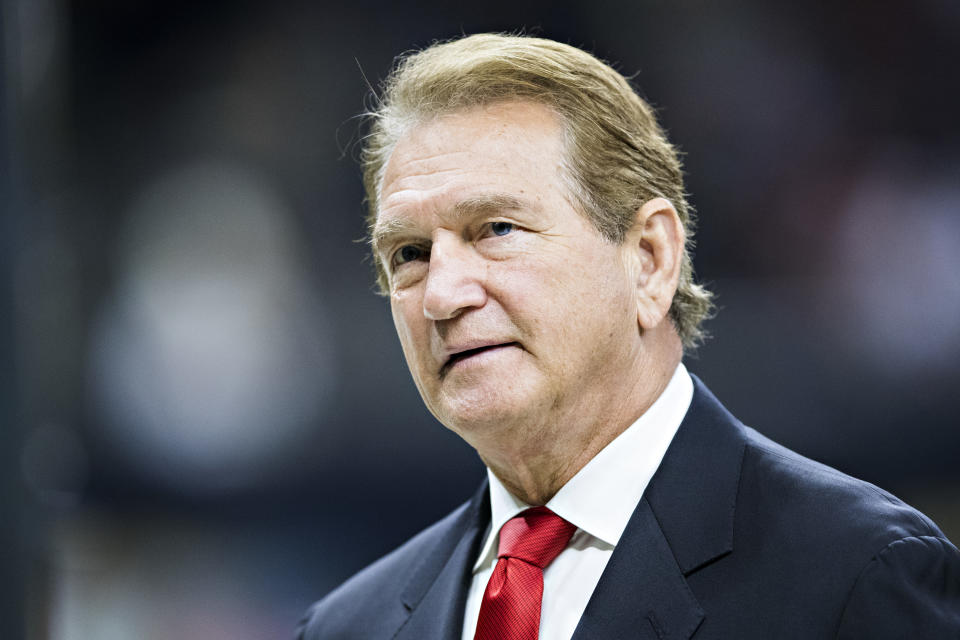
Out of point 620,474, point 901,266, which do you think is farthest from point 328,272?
point 620,474

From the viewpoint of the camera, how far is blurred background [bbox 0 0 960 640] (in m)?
3.68

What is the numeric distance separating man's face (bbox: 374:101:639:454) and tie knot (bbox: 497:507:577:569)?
0.14 m

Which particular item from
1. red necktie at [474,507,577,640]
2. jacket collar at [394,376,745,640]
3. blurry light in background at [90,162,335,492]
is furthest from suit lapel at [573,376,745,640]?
blurry light in background at [90,162,335,492]

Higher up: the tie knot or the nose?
the nose

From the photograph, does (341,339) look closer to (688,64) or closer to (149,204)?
(149,204)

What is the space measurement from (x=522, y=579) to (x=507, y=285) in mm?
463

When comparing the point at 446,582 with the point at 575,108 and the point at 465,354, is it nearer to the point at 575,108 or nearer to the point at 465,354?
the point at 465,354

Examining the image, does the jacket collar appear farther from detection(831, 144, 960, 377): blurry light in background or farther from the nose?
detection(831, 144, 960, 377): blurry light in background

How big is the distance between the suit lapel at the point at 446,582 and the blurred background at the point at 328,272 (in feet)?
5.93

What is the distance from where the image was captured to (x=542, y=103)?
172 centimetres

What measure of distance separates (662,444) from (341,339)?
7.83ft

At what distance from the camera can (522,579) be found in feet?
5.45

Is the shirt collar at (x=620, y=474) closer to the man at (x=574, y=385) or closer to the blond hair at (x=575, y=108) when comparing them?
the man at (x=574, y=385)

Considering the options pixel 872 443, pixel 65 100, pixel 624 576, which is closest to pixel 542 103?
pixel 624 576
